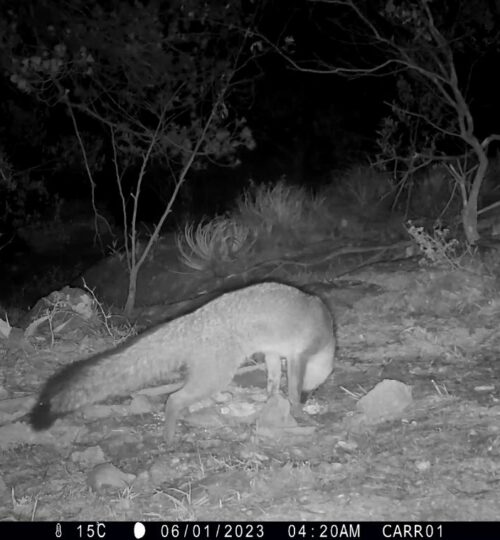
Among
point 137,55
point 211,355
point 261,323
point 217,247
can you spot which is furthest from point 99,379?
point 217,247

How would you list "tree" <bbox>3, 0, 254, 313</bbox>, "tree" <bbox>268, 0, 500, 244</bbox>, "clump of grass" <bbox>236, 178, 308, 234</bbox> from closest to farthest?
→ "tree" <bbox>268, 0, 500, 244</bbox> < "tree" <bbox>3, 0, 254, 313</bbox> < "clump of grass" <bbox>236, 178, 308, 234</bbox>

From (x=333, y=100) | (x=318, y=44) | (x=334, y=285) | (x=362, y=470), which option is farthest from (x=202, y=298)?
(x=333, y=100)

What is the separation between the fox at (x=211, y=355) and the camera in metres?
4.52

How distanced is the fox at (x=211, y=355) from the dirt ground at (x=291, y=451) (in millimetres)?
245

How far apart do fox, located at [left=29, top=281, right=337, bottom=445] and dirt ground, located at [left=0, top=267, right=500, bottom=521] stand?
24cm

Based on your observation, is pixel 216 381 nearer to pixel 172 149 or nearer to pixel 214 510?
pixel 214 510

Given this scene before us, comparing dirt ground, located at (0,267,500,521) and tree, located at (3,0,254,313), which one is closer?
dirt ground, located at (0,267,500,521)

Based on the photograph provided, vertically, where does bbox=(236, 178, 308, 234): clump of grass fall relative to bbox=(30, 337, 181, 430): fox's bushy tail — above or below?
below

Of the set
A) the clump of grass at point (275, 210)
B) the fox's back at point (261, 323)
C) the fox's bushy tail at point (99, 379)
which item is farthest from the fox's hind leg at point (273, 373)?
the clump of grass at point (275, 210)

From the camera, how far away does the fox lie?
4523 millimetres

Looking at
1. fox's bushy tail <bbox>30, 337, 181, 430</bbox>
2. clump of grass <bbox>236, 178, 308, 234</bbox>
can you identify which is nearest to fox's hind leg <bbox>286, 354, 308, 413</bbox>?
fox's bushy tail <bbox>30, 337, 181, 430</bbox>

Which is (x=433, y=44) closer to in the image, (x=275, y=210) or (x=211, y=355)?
(x=275, y=210)
